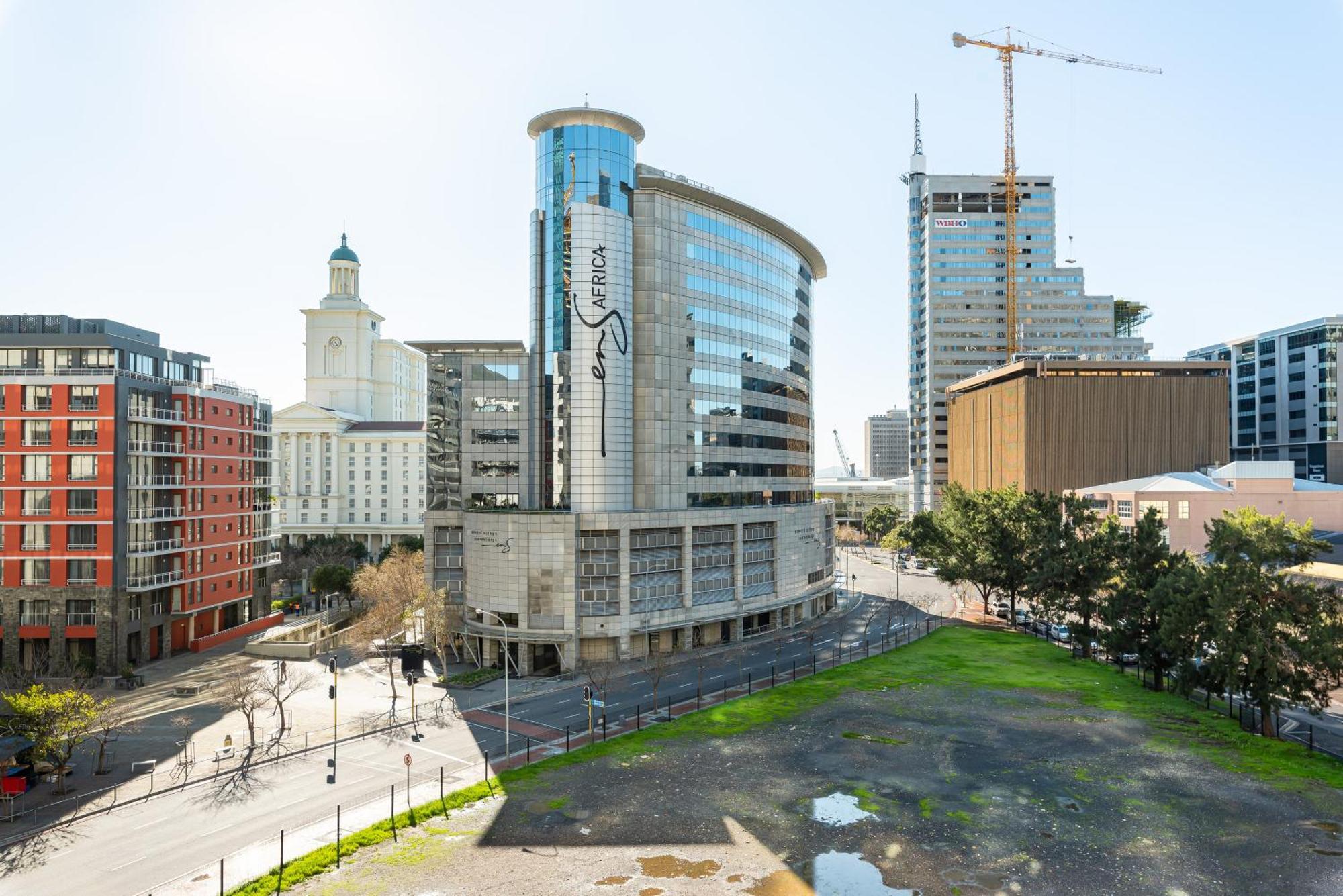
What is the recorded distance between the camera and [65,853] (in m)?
35.7

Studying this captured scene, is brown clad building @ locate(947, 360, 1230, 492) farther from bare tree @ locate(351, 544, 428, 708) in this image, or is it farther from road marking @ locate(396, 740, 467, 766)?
road marking @ locate(396, 740, 467, 766)

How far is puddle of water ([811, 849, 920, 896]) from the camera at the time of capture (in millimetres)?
30750

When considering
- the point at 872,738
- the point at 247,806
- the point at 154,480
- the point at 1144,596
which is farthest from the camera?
the point at 154,480

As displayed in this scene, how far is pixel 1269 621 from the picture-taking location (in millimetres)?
48906

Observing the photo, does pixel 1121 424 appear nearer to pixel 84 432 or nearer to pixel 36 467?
pixel 84 432

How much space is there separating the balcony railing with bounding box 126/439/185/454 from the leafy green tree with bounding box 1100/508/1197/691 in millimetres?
88436

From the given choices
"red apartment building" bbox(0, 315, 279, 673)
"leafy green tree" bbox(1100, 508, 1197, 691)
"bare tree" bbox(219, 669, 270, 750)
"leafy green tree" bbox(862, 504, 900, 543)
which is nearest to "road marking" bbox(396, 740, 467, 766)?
"bare tree" bbox(219, 669, 270, 750)

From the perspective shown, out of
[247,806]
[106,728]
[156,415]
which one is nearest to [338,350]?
[156,415]

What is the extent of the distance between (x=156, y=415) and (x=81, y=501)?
10503mm

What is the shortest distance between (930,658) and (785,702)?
22136mm

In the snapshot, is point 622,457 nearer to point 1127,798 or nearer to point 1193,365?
point 1127,798

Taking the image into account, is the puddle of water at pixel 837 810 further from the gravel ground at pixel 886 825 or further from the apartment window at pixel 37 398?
the apartment window at pixel 37 398

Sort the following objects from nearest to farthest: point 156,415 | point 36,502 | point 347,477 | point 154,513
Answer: point 36,502 < point 154,513 < point 156,415 < point 347,477

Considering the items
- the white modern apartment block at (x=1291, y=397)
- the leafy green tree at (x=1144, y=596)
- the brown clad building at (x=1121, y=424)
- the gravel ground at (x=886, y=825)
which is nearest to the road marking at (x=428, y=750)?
the gravel ground at (x=886, y=825)
